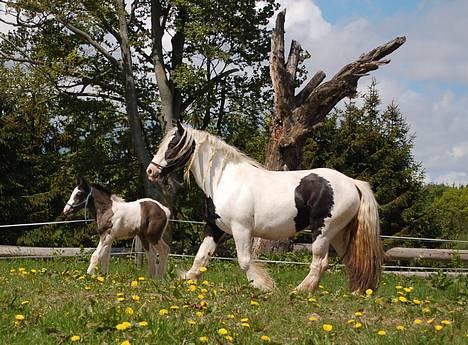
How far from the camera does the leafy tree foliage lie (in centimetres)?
2203

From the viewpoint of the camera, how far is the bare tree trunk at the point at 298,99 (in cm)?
1331

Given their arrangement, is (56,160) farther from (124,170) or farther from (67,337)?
(67,337)

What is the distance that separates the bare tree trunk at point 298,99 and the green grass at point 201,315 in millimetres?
6993

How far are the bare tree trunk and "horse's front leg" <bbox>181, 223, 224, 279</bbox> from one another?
5888 millimetres

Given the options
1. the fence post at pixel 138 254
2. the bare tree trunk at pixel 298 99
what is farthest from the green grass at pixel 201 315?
the bare tree trunk at pixel 298 99

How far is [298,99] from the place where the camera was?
1374 cm

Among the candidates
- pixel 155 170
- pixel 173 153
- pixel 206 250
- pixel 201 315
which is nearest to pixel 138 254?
pixel 155 170

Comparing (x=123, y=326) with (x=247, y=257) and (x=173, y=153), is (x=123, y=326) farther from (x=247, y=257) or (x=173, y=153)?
(x=173, y=153)

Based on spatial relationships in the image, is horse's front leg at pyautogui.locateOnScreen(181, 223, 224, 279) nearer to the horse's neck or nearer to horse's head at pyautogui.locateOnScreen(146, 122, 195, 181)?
the horse's neck

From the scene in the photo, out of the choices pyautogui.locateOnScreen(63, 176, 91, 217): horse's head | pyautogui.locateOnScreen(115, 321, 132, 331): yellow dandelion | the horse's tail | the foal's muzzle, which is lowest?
pyautogui.locateOnScreen(115, 321, 132, 331): yellow dandelion

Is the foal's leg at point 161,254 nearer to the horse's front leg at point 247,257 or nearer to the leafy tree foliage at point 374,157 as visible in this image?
the horse's front leg at point 247,257

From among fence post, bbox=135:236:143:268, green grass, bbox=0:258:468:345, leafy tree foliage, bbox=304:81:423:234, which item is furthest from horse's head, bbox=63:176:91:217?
leafy tree foliage, bbox=304:81:423:234

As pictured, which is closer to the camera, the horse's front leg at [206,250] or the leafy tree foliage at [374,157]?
the horse's front leg at [206,250]

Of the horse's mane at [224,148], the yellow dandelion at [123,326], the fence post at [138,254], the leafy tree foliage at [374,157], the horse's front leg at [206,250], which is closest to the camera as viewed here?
the yellow dandelion at [123,326]
